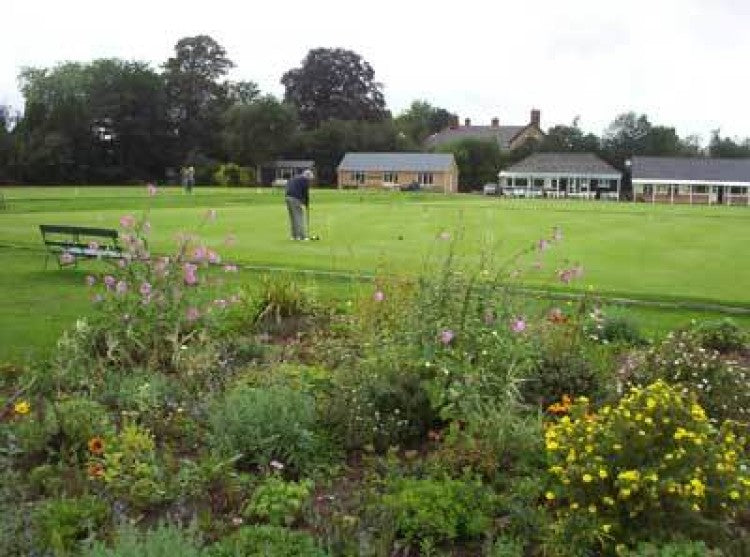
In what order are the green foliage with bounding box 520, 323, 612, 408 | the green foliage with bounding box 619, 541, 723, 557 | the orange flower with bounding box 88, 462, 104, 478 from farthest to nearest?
1. the green foliage with bounding box 520, 323, 612, 408
2. the orange flower with bounding box 88, 462, 104, 478
3. the green foliage with bounding box 619, 541, 723, 557

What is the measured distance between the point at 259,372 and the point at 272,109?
89660 millimetres

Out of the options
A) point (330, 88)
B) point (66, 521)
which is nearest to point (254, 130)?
point (330, 88)

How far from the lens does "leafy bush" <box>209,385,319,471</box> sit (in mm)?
5930

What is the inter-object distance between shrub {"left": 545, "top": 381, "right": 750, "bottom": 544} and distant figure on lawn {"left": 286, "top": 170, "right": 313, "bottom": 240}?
58.9ft

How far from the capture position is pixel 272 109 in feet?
312

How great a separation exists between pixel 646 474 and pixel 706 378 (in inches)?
97.7

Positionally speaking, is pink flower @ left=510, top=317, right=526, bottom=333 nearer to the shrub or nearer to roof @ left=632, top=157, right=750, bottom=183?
the shrub

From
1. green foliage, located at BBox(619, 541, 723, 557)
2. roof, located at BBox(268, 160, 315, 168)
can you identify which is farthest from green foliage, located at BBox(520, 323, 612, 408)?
roof, located at BBox(268, 160, 315, 168)

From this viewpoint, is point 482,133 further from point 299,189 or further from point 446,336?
point 446,336

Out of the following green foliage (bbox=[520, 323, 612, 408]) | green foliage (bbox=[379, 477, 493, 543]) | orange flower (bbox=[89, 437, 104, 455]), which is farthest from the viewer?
green foliage (bbox=[520, 323, 612, 408])

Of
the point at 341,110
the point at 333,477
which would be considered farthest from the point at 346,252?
the point at 341,110

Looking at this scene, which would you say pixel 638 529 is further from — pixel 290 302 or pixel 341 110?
pixel 341 110

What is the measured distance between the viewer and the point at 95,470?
18.7 feet

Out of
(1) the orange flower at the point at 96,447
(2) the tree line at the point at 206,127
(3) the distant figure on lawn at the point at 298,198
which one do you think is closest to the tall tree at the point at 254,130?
(2) the tree line at the point at 206,127
